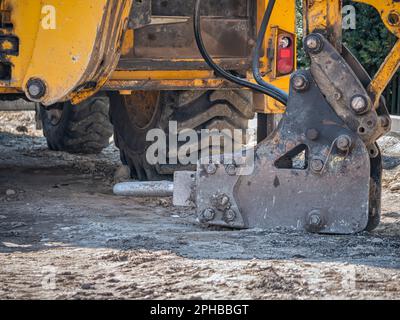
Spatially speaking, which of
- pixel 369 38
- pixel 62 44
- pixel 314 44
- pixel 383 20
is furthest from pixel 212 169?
pixel 369 38

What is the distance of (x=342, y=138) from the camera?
569 cm

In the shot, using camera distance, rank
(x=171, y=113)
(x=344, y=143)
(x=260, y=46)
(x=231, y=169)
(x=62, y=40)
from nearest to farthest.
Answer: (x=344, y=143)
(x=231, y=169)
(x=62, y=40)
(x=260, y=46)
(x=171, y=113)

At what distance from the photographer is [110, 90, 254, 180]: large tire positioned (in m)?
7.80

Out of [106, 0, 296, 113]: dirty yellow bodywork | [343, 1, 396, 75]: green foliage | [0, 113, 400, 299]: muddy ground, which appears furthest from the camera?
[343, 1, 396, 75]: green foliage

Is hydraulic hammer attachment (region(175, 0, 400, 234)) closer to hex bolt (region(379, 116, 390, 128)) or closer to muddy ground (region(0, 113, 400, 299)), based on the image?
hex bolt (region(379, 116, 390, 128))

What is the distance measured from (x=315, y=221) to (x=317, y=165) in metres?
0.31

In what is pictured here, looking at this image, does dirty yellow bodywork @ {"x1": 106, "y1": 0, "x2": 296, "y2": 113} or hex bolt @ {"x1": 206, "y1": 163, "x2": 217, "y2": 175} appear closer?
hex bolt @ {"x1": 206, "y1": 163, "x2": 217, "y2": 175}

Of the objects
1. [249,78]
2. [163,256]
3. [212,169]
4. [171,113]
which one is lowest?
[163,256]

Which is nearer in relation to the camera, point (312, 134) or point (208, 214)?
point (312, 134)

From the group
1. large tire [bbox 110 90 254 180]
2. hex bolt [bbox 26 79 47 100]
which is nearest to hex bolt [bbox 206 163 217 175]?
hex bolt [bbox 26 79 47 100]

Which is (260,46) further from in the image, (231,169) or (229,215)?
(229,215)

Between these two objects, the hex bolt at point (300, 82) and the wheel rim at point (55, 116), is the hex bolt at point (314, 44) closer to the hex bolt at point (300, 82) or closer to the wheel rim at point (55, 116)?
the hex bolt at point (300, 82)

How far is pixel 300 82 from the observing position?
5859 millimetres
